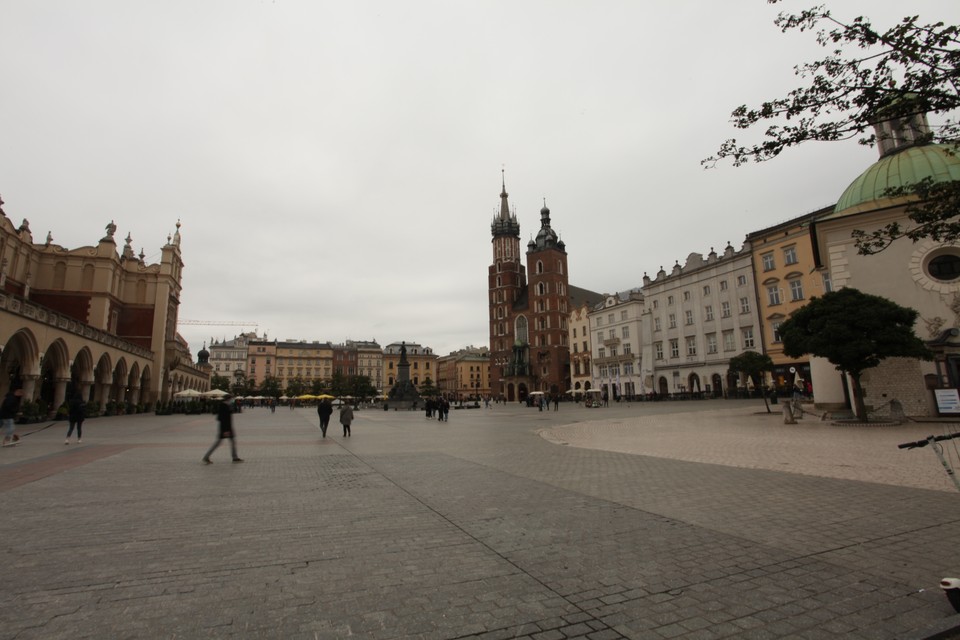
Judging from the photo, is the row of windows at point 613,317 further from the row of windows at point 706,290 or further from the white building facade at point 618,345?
the row of windows at point 706,290

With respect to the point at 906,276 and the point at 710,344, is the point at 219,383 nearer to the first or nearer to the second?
the point at 710,344

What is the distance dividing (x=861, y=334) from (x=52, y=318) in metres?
39.2

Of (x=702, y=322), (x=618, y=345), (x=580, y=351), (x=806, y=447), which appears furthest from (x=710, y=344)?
(x=806, y=447)

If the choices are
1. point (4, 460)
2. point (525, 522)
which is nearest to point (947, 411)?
point (525, 522)

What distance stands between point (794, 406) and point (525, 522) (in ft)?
67.8

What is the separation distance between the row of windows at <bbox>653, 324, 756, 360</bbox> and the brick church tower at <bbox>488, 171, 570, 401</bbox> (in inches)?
903

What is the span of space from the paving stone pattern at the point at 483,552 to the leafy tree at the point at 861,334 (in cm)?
978

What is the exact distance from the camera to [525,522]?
5.92 meters

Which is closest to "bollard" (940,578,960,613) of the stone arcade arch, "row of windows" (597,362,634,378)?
the stone arcade arch

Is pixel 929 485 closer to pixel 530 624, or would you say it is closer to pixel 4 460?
pixel 530 624

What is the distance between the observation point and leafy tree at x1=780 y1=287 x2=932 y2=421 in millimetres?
17719

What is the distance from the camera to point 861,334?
1812cm

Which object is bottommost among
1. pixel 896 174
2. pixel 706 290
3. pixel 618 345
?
pixel 618 345

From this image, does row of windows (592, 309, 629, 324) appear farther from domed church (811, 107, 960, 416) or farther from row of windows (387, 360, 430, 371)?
row of windows (387, 360, 430, 371)
